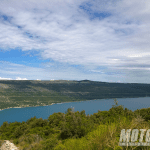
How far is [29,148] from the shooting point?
10156 mm

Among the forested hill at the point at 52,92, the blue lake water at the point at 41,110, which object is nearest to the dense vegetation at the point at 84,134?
the blue lake water at the point at 41,110

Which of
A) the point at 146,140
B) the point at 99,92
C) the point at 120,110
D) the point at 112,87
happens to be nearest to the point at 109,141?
the point at 146,140

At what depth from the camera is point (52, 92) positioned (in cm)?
14950

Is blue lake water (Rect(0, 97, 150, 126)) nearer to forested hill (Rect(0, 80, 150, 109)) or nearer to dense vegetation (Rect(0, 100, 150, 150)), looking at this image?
forested hill (Rect(0, 80, 150, 109))

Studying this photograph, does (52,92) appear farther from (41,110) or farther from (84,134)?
(84,134)

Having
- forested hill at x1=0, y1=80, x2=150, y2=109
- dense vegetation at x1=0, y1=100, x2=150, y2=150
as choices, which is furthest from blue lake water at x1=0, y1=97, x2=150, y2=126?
dense vegetation at x1=0, y1=100, x2=150, y2=150

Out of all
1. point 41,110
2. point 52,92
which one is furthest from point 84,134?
point 52,92

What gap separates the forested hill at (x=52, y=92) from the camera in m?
123

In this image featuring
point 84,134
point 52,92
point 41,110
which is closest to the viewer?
point 84,134

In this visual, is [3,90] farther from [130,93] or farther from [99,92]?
[130,93]

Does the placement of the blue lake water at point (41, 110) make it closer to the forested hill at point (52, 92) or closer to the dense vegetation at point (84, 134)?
the forested hill at point (52, 92)

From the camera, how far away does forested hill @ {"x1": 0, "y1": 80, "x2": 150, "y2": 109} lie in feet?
404

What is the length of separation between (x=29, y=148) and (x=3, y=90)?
419ft

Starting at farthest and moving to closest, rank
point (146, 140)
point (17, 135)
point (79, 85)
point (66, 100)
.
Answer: point (79, 85)
point (66, 100)
point (17, 135)
point (146, 140)
